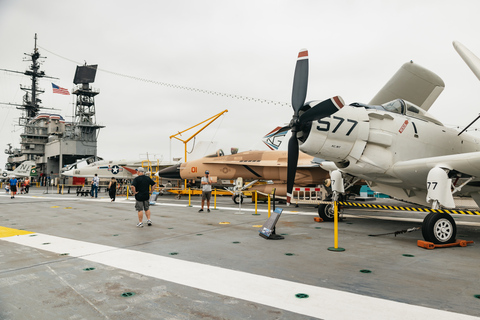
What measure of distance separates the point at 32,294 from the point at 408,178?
834cm

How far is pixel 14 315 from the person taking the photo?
327 centimetres

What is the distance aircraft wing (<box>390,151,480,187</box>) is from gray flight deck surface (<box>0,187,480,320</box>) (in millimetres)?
1657

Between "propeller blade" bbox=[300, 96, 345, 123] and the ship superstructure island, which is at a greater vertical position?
the ship superstructure island

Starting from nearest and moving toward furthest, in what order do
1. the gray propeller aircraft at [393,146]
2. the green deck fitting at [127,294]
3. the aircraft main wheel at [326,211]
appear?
the green deck fitting at [127,294] → the gray propeller aircraft at [393,146] → the aircraft main wheel at [326,211]

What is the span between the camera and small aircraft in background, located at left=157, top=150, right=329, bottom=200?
16.9 metres

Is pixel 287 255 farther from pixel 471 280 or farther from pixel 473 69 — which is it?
pixel 473 69

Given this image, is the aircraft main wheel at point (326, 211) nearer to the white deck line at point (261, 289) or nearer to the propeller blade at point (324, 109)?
the propeller blade at point (324, 109)

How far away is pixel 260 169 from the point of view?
17875 millimetres

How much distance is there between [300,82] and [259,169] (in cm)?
1052

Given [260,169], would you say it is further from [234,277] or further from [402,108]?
[234,277]

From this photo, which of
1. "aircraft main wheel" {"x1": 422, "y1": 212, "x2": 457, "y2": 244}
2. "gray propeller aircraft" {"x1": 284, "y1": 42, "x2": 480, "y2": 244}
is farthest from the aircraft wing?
"aircraft main wheel" {"x1": 422, "y1": 212, "x2": 457, "y2": 244}

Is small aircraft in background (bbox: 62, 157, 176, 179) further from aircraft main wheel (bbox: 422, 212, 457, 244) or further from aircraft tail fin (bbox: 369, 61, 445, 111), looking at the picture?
aircraft main wheel (bbox: 422, 212, 457, 244)

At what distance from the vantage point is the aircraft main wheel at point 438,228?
22.0ft

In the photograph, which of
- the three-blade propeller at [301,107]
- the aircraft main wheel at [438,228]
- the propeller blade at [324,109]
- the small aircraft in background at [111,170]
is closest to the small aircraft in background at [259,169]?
A: the three-blade propeller at [301,107]
